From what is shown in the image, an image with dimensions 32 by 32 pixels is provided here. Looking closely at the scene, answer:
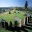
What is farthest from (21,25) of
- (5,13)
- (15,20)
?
(5,13)

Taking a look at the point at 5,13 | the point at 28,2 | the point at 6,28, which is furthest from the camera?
the point at 28,2

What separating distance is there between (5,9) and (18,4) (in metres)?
0.59

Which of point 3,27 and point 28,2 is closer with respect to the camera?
point 3,27

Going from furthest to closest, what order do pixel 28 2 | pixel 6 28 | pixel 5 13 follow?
pixel 28 2 < pixel 5 13 < pixel 6 28

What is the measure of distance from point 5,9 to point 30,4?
1.14m

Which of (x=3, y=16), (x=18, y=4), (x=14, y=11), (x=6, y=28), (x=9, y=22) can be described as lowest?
(x=6, y=28)

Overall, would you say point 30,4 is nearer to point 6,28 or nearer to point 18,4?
point 18,4

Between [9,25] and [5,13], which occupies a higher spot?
[5,13]

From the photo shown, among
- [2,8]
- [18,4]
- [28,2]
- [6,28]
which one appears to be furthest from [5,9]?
[28,2]

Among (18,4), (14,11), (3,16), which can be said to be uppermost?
(18,4)

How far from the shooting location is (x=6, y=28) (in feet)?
9.45

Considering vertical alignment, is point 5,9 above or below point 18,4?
below

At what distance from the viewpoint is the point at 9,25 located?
303 cm

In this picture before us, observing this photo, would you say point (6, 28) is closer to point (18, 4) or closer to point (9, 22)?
point (9, 22)
